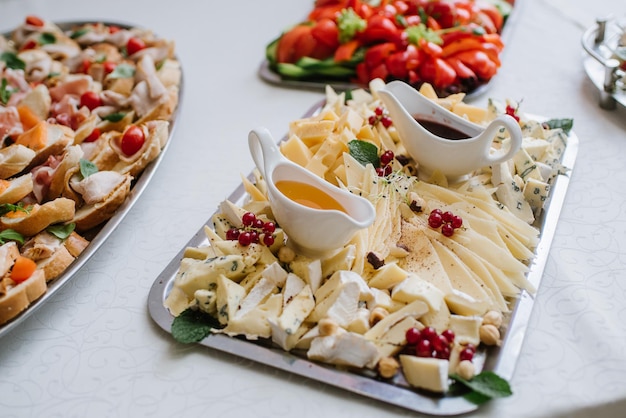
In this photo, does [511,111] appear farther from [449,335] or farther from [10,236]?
[10,236]

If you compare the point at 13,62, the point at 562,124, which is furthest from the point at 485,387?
the point at 13,62

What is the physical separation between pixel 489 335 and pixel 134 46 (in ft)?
6.09

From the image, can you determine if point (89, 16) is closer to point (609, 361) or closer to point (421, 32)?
point (421, 32)

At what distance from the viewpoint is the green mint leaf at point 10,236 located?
1.51 metres

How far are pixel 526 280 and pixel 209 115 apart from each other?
52.9 inches

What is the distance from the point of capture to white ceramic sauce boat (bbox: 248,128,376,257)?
1.30 m

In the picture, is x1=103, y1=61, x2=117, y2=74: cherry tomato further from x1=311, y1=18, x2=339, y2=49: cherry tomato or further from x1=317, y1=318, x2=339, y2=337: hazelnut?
x1=317, y1=318, x2=339, y2=337: hazelnut

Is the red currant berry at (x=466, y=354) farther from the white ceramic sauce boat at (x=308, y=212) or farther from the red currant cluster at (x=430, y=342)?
the white ceramic sauce boat at (x=308, y=212)

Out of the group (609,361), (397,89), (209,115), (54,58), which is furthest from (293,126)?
(54,58)

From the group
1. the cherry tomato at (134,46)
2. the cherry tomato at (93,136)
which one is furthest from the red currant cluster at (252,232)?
the cherry tomato at (134,46)

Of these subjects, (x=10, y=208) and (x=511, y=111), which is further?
(x=511, y=111)

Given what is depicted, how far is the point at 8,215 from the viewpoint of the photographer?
1.57 m

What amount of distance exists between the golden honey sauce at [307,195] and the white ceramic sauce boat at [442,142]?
34 centimetres

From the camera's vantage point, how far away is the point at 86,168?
1.74 m
